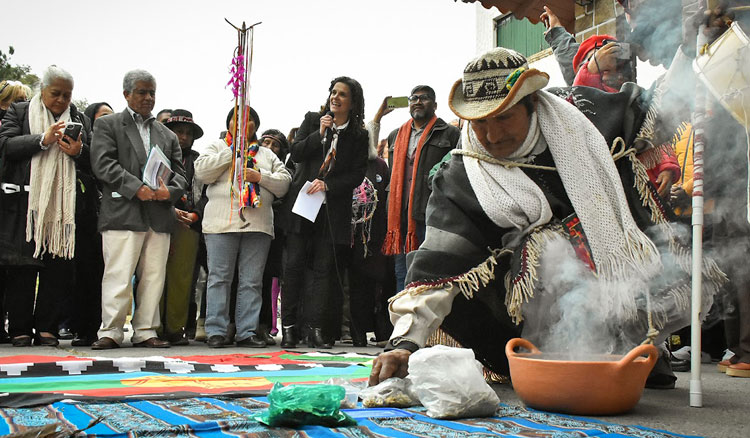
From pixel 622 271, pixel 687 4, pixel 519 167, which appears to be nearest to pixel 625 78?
pixel 687 4

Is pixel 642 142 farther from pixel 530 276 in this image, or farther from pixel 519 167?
pixel 530 276

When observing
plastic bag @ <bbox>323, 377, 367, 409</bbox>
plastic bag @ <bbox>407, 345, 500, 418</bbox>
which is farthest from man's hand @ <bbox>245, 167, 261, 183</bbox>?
plastic bag @ <bbox>407, 345, 500, 418</bbox>

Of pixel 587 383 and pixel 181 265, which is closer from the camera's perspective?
pixel 587 383

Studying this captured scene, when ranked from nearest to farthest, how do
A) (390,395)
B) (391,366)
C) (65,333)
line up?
(390,395), (391,366), (65,333)

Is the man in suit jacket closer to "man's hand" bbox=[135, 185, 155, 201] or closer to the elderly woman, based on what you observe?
"man's hand" bbox=[135, 185, 155, 201]

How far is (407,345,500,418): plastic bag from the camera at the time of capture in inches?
79.5

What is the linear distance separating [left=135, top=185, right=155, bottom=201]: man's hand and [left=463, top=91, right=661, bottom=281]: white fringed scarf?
279 centimetres

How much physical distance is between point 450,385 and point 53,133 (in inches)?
149

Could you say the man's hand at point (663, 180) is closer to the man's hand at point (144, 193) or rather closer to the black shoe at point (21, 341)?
the man's hand at point (144, 193)

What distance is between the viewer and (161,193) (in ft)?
16.2

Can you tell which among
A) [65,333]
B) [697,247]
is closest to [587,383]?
[697,247]

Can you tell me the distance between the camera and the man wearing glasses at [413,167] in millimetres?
5309

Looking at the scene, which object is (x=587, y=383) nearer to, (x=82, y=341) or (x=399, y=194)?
(x=399, y=194)

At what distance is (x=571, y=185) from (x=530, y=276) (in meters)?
0.35
